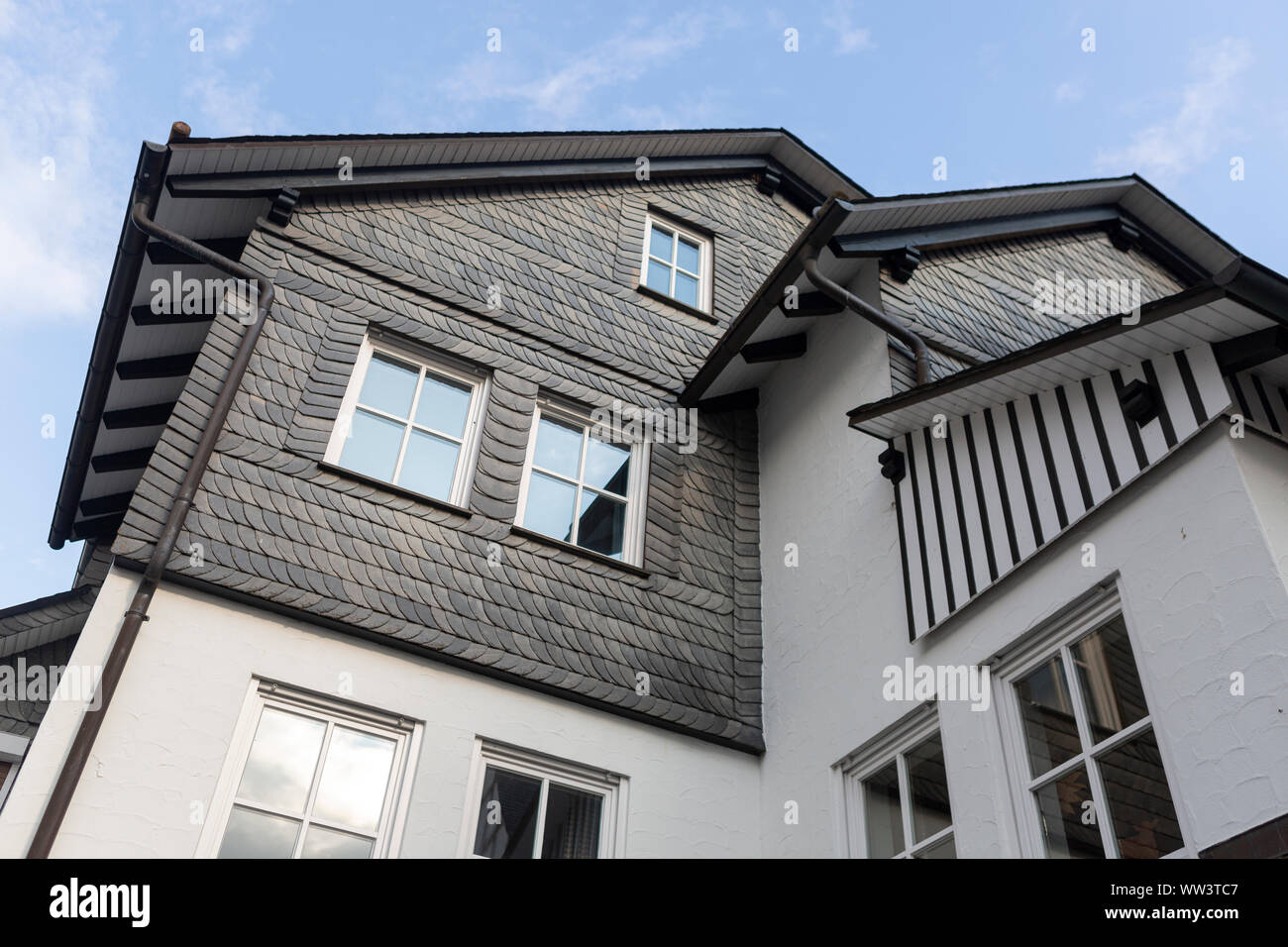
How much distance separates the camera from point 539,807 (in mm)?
6250

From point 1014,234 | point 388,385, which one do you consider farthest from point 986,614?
point 1014,234

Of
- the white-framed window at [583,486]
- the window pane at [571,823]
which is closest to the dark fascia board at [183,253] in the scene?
the white-framed window at [583,486]

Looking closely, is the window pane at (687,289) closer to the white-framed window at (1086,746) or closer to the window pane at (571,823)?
the window pane at (571,823)

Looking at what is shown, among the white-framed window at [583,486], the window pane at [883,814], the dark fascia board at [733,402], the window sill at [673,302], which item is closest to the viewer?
the window pane at [883,814]

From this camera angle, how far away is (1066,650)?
5.02 meters

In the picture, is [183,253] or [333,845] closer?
[333,845]

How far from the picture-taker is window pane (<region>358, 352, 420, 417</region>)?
7.37 m

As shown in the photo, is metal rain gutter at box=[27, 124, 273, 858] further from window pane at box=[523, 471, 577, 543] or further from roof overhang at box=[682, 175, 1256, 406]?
roof overhang at box=[682, 175, 1256, 406]

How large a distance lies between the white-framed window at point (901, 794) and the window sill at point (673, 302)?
4520 millimetres

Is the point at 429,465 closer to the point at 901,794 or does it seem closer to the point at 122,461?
the point at 901,794

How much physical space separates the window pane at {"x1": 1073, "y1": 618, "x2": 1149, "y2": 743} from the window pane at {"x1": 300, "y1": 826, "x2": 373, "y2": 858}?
368 centimetres

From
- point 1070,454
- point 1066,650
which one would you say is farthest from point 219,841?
point 1070,454

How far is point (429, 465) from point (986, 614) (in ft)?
12.4

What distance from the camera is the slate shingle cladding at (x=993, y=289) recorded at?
7.97 metres
